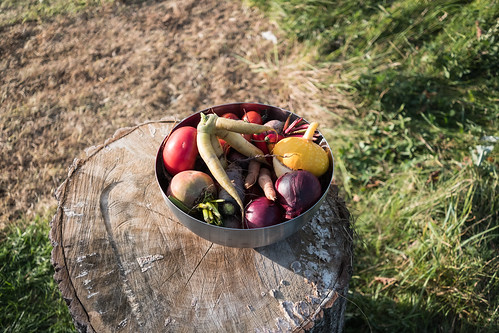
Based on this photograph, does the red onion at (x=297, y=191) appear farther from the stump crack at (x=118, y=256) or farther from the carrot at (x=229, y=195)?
the stump crack at (x=118, y=256)

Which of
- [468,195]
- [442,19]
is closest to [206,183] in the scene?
[468,195]

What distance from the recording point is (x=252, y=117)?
1767 millimetres

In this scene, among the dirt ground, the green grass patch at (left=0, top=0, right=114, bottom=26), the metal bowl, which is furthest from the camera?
the green grass patch at (left=0, top=0, right=114, bottom=26)

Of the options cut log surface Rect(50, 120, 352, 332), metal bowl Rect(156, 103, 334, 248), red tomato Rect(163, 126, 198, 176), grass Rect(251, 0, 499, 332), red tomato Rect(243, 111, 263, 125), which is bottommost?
grass Rect(251, 0, 499, 332)

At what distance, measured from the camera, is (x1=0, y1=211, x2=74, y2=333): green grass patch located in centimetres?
238

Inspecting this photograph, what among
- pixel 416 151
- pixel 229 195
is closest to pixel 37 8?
pixel 229 195

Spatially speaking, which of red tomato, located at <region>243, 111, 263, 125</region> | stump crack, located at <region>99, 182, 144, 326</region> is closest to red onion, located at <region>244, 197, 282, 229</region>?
red tomato, located at <region>243, 111, 263, 125</region>

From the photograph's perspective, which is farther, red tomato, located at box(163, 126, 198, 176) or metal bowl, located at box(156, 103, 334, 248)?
red tomato, located at box(163, 126, 198, 176)

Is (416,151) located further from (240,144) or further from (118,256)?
(118,256)

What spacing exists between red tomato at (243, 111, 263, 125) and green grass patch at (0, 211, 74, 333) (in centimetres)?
174

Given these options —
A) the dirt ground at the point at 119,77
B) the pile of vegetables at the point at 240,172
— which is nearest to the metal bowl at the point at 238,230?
the pile of vegetables at the point at 240,172

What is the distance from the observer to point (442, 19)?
4.16 metres

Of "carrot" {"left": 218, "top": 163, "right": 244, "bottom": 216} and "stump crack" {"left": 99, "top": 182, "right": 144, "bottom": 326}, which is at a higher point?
"carrot" {"left": 218, "top": 163, "right": 244, "bottom": 216}

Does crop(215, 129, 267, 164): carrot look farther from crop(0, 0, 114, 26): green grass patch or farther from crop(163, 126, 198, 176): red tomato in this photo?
crop(0, 0, 114, 26): green grass patch
